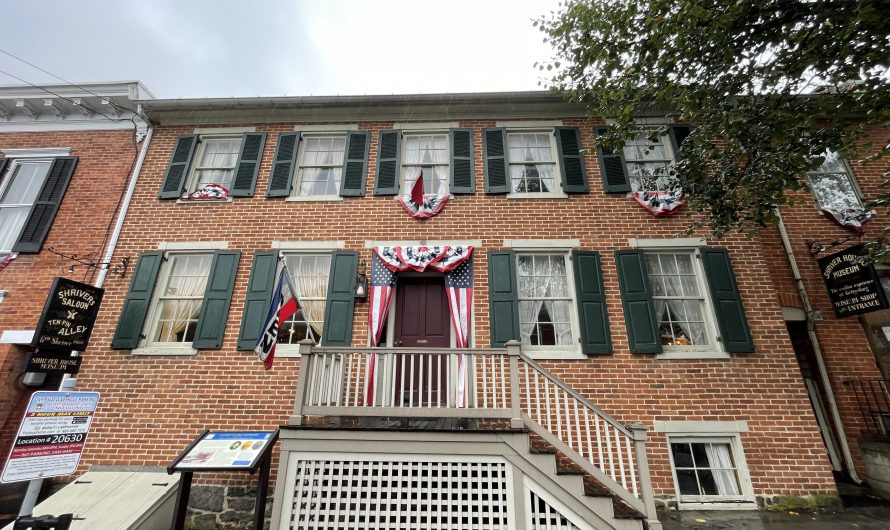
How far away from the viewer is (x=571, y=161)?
7.14m

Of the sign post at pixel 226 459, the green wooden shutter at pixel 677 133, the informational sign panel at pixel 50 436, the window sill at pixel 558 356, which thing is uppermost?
the green wooden shutter at pixel 677 133

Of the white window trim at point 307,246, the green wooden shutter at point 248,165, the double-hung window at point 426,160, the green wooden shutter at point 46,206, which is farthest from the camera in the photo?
the double-hung window at point 426,160

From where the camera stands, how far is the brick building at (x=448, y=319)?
4500 millimetres

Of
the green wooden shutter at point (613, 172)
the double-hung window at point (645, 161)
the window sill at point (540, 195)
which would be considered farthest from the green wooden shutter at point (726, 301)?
the window sill at point (540, 195)

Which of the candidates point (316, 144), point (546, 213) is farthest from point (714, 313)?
point (316, 144)

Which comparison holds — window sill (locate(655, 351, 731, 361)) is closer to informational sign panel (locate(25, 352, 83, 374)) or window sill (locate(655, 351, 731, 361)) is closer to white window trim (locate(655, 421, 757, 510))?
white window trim (locate(655, 421, 757, 510))

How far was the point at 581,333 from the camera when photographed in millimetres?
6055

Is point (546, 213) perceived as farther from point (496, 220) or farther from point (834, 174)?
point (834, 174)

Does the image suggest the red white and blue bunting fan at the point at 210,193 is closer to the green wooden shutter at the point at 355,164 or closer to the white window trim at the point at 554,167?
the green wooden shutter at the point at 355,164

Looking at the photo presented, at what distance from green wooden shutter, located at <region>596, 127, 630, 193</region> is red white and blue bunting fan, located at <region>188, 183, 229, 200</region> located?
713cm

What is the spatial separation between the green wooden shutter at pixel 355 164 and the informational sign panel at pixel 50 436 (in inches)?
185

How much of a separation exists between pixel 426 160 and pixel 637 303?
4.67 m

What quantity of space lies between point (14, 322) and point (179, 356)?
119 inches

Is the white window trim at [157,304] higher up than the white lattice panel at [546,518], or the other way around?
the white window trim at [157,304]
